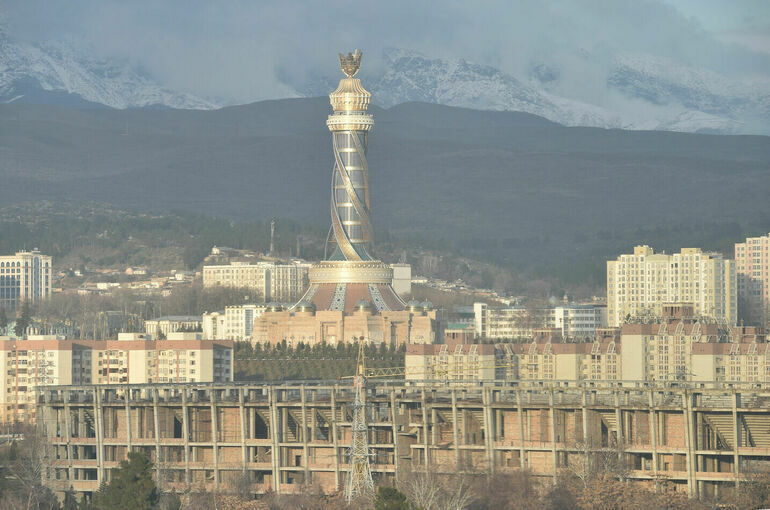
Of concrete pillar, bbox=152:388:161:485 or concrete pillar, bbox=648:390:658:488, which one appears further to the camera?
concrete pillar, bbox=152:388:161:485

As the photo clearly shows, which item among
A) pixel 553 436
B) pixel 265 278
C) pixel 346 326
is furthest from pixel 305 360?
pixel 265 278

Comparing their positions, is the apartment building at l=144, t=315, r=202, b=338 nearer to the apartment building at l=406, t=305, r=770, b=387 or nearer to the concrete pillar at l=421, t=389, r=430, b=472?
the apartment building at l=406, t=305, r=770, b=387

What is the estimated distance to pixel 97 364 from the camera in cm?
10731

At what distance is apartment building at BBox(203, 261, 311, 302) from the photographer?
17125cm

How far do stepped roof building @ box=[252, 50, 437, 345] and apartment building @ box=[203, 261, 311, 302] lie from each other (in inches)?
1146

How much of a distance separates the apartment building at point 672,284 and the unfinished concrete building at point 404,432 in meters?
67.7

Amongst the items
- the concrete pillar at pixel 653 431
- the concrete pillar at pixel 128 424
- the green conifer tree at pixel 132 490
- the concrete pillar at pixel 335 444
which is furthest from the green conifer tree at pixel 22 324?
the concrete pillar at pixel 653 431

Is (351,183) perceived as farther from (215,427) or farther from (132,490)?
(132,490)

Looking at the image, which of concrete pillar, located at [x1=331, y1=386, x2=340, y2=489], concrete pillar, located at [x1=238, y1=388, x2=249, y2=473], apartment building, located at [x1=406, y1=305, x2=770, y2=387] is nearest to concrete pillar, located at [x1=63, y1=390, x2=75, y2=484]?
concrete pillar, located at [x1=238, y1=388, x2=249, y2=473]

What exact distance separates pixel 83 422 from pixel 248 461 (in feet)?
26.4

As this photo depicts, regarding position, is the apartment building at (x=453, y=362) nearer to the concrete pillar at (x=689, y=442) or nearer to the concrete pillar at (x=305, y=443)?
the concrete pillar at (x=305, y=443)

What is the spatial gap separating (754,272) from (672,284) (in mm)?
21480

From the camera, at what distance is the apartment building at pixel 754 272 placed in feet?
542

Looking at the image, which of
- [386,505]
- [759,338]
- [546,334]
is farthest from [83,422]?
[546,334]
